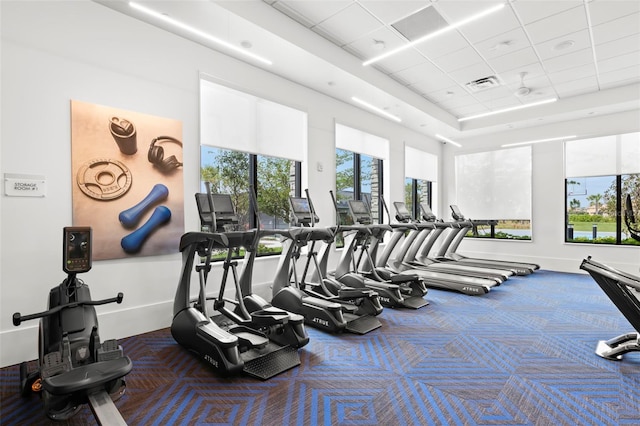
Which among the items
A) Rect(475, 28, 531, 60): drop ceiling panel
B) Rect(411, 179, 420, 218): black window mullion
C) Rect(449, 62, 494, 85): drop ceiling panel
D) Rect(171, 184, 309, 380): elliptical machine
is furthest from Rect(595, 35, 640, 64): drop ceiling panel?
Rect(171, 184, 309, 380): elliptical machine

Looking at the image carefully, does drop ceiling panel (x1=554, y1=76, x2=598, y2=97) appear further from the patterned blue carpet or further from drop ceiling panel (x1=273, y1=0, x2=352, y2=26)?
drop ceiling panel (x1=273, y1=0, x2=352, y2=26)

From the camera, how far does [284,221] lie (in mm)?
6055

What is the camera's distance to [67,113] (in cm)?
355

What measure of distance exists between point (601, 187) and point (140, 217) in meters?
9.70

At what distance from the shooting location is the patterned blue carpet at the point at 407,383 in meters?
2.36

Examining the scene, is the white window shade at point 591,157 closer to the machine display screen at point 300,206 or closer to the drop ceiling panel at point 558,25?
the drop ceiling panel at point 558,25

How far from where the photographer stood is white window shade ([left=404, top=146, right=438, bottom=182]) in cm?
908

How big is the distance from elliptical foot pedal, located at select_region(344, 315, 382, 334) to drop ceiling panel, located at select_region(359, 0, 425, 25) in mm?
3970

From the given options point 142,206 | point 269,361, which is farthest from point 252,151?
point 269,361

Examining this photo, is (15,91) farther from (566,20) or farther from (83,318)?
(566,20)

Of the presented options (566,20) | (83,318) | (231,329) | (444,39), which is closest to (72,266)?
(83,318)

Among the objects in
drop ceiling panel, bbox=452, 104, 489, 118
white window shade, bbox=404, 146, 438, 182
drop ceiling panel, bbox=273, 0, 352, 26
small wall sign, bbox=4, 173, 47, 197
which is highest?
drop ceiling panel, bbox=273, 0, 352, 26

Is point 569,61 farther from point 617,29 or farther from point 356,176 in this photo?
point 356,176

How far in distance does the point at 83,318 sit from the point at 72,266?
0.44m
